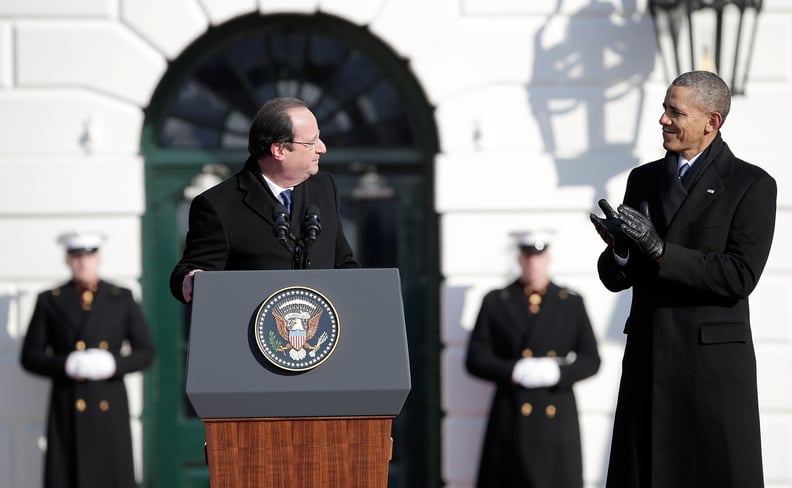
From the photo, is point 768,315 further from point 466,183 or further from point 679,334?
point 679,334

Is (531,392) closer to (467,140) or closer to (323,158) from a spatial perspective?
(467,140)

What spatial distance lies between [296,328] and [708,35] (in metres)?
4.53

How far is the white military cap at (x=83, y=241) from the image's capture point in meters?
7.36

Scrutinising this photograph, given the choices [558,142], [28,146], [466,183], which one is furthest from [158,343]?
[558,142]

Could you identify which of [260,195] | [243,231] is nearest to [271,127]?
[260,195]

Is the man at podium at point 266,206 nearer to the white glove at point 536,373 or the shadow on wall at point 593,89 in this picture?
the white glove at point 536,373

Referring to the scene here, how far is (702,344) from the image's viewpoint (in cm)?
412

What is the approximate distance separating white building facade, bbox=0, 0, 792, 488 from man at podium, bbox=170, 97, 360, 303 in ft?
11.8

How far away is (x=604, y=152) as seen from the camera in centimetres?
773

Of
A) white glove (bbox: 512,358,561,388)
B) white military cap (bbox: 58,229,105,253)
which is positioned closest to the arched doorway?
white military cap (bbox: 58,229,105,253)

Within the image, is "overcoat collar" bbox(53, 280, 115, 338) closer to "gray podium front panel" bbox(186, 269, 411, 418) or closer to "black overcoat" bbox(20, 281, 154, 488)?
"black overcoat" bbox(20, 281, 154, 488)

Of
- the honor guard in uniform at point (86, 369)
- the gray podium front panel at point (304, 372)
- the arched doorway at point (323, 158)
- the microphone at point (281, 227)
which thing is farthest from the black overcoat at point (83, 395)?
the gray podium front panel at point (304, 372)

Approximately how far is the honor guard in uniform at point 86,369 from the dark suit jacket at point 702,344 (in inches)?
149

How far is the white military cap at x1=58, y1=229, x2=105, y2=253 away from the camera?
7.36m
